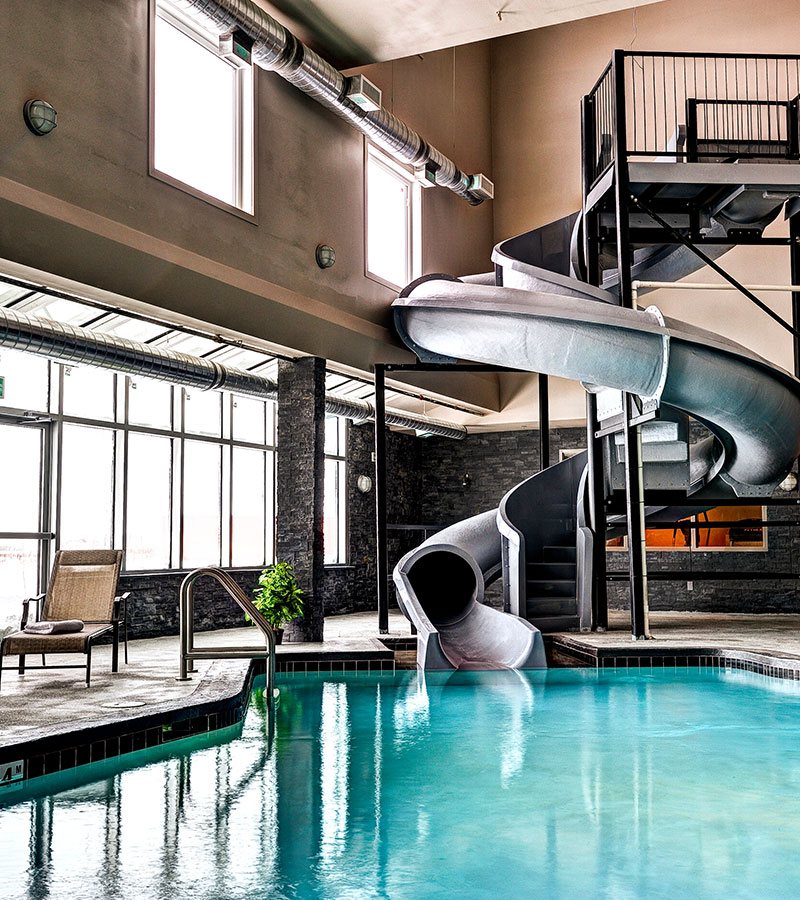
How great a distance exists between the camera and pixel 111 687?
640 cm

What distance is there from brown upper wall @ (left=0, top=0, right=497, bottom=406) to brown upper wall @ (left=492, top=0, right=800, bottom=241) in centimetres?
352

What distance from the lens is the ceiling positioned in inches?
335

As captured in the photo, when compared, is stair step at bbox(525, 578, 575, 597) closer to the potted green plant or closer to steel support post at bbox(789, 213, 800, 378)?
the potted green plant

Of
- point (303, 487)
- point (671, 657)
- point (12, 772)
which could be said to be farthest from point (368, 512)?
point (12, 772)

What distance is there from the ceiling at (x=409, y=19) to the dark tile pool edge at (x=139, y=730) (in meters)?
5.45

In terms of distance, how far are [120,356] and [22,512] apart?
6.85 ft

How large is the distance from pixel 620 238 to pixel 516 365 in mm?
1560

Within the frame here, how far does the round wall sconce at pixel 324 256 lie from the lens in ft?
31.1

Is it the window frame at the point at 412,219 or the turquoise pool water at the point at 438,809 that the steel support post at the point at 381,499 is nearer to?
the window frame at the point at 412,219

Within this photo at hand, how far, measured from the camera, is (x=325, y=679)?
8125 millimetres

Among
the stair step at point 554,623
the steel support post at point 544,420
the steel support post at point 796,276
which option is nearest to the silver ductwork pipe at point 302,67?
the steel support post at point 544,420

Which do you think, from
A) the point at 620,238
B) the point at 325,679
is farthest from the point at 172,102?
the point at 325,679

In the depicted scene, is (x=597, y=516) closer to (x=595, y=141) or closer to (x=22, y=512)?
(x=595, y=141)

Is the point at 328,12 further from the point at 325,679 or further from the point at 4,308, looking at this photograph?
the point at 325,679
